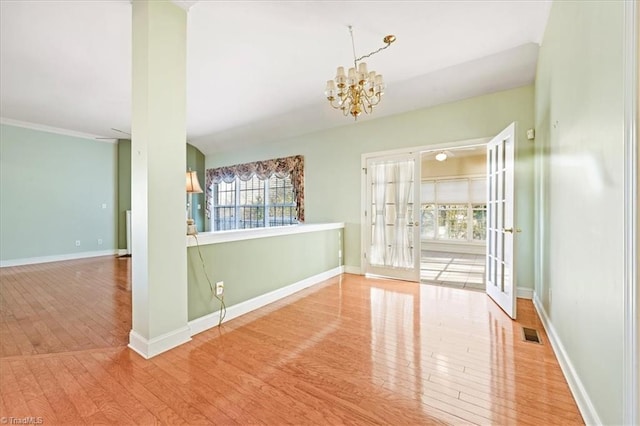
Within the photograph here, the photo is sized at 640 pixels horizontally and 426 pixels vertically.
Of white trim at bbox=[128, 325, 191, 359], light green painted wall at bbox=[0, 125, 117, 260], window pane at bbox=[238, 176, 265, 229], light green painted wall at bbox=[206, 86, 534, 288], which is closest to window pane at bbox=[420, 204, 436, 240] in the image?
light green painted wall at bbox=[206, 86, 534, 288]

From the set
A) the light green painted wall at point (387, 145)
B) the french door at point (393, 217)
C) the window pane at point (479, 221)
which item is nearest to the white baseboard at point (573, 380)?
the light green painted wall at point (387, 145)

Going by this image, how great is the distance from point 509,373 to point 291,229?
269cm

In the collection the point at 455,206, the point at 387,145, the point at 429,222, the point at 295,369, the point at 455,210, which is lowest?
the point at 295,369

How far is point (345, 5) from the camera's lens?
7.87ft

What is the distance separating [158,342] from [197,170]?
6.28 meters

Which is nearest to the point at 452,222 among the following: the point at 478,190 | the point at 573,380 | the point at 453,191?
the point at 453,191

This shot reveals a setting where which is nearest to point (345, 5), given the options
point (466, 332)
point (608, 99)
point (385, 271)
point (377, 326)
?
point (608, 99)

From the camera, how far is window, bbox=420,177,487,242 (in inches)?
287

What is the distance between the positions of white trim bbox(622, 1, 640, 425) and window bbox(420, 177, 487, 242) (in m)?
6.49

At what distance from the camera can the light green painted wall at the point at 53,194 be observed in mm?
5336

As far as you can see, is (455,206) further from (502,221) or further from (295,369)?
(295,369)

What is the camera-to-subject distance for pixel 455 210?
7621 millimetres

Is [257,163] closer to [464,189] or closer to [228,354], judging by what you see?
[228,354]

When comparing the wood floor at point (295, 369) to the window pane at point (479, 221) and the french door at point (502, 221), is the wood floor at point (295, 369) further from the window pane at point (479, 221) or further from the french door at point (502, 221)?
the window pane at point (479, 221)
